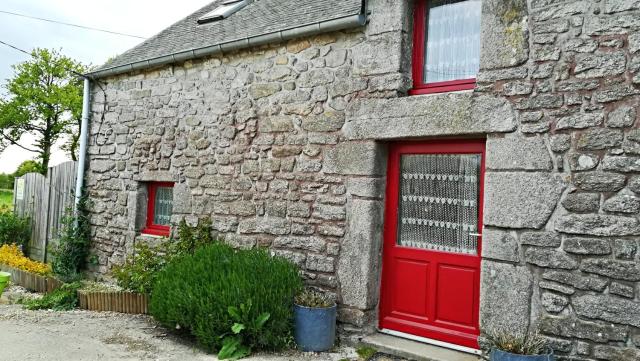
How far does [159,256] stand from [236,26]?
327 centimetres

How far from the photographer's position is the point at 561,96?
3.68m

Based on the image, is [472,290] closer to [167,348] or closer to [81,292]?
[167,348]


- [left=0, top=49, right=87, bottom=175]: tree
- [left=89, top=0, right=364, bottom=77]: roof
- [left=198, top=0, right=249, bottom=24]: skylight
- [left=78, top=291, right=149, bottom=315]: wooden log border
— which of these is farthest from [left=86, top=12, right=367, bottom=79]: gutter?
[left=0, top=49, right=87, bottom=175]: tree

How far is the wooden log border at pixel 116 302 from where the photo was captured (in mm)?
5711

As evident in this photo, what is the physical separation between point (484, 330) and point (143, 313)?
13.3 feet

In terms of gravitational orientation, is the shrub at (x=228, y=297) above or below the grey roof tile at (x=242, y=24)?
below

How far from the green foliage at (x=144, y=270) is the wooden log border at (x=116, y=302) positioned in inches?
4.3

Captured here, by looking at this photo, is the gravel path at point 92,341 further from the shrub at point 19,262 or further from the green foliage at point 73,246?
the shrub at point 19,262

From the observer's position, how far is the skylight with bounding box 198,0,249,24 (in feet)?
23.2

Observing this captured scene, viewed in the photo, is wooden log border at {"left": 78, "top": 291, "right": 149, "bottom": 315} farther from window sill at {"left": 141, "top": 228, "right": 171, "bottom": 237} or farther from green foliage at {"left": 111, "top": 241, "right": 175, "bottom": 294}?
window sill at {"left": 141, "top": 228, "right": 171, "bottom": 237}

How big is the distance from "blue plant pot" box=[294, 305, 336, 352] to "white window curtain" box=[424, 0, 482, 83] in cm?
252

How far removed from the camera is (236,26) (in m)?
6.33

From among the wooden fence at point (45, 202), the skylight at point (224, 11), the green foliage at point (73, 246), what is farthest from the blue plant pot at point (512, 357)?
the wooden fence at point (45, 202)

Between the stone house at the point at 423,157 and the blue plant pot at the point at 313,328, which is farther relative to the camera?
the blue plant pot at the point at 313,328
